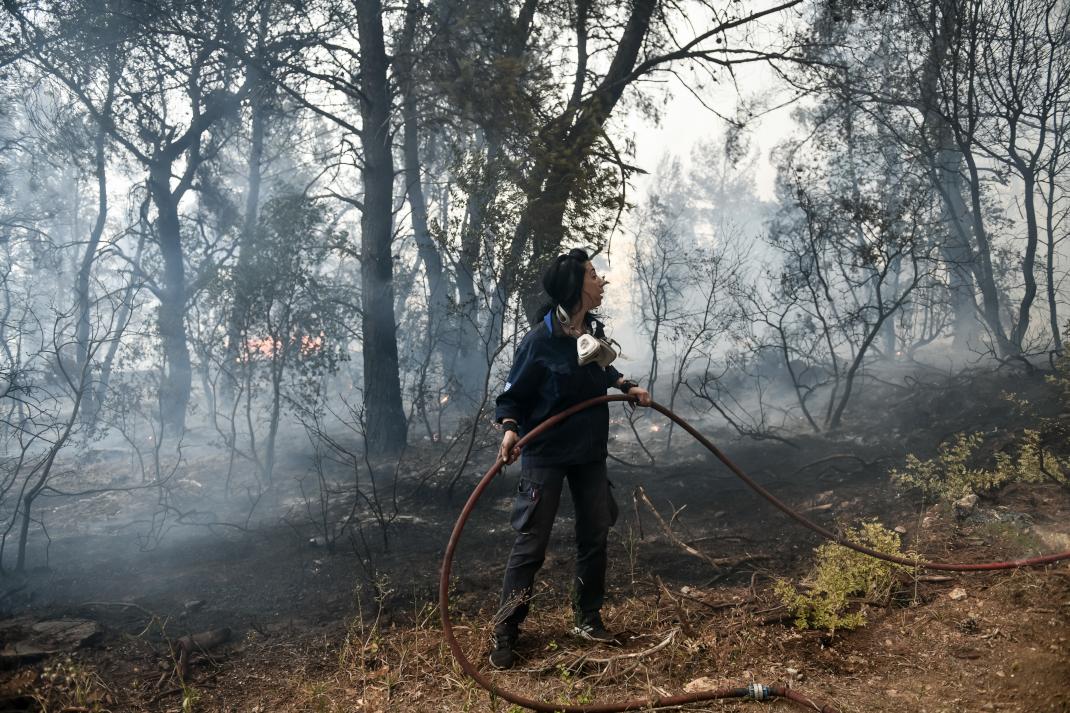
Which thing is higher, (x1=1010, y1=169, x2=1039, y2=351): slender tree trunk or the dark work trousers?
(x1=1010, y1=169, x2=1039, y2=351): slender tree trunk

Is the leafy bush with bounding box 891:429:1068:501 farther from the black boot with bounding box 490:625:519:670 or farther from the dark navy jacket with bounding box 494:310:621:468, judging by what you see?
the black boot with bounding box 490:625:519:670

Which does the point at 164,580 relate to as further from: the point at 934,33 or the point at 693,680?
the point at 934,33

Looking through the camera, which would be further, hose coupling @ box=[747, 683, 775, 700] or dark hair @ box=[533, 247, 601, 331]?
dark hair @ box=[533, 247, 601, 331]

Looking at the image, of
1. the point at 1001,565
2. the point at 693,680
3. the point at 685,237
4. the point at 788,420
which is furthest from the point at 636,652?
the point at 685,237

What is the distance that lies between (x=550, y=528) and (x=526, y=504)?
177 mm

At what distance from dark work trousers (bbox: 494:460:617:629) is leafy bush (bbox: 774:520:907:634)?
3.45 feet

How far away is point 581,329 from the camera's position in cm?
364

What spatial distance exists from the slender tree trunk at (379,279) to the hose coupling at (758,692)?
8.27 meters

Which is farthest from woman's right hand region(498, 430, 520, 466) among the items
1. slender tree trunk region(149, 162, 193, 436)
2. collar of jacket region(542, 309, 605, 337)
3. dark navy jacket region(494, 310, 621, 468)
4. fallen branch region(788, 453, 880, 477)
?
slender tree trunk region(149, 162, 193, 436)

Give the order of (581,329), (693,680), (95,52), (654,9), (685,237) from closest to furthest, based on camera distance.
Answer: (693,680) → (581,329) → (654,9) → (95,52) → (685,237)

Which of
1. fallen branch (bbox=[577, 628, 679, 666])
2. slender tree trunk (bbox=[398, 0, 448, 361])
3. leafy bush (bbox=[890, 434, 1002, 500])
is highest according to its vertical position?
slender tree trunk (bbox=[398, 0, 448, 361])

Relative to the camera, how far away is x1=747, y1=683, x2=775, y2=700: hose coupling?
2.89 meters

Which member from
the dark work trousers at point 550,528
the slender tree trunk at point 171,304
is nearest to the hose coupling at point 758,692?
the dark work trousers at point 550,528

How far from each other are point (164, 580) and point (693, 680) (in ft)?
15.7
